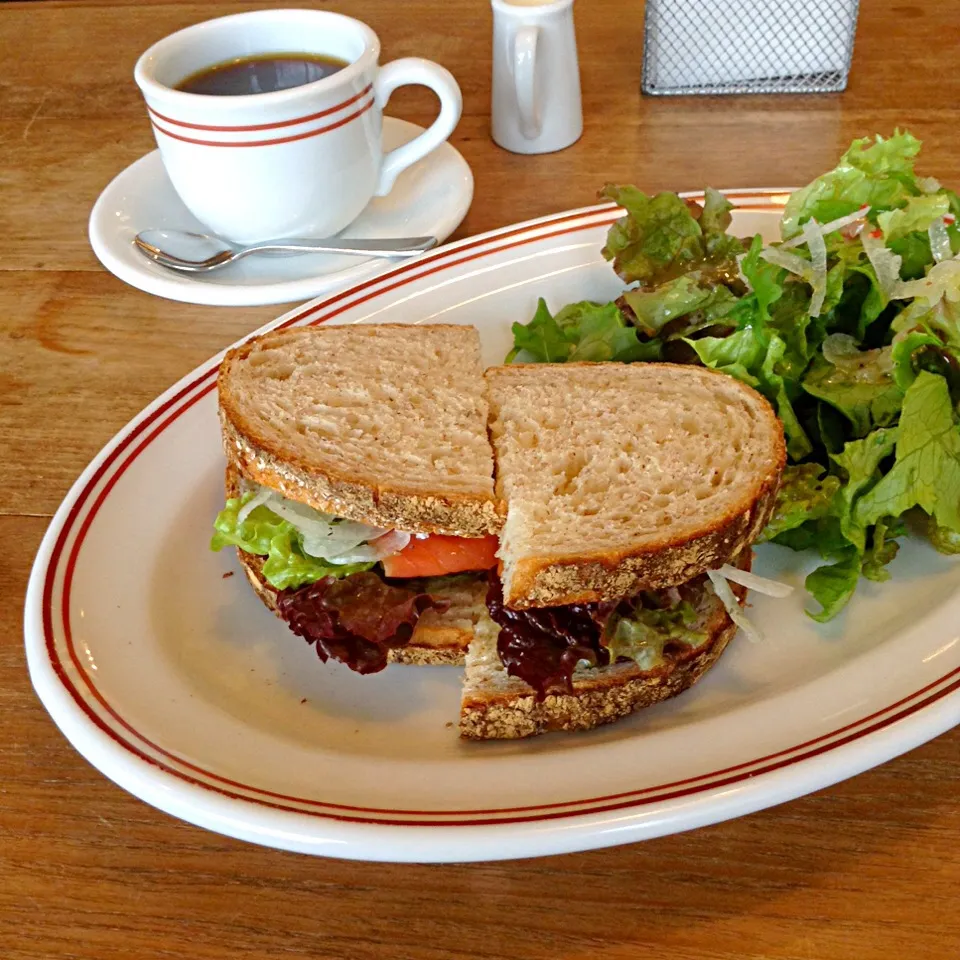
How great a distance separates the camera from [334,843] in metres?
1.07

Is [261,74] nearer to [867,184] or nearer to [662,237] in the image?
[662,237]

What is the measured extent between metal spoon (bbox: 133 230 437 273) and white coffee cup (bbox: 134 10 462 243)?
4cm

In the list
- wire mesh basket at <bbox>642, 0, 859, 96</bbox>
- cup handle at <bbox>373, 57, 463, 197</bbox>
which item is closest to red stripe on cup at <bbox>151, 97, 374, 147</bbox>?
cup handle at <bbox>373, 57, 463, 197</bbox>

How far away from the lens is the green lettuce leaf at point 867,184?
178cm

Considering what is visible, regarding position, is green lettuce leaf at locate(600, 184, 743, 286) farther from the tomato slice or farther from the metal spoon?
the tomato slice

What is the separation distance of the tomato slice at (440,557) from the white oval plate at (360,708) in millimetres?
153

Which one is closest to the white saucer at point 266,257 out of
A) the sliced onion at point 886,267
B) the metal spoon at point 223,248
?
the metal spoon at point 223,248

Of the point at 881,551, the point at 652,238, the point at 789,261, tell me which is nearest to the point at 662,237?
the point at 652,238

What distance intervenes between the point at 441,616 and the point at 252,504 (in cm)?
34

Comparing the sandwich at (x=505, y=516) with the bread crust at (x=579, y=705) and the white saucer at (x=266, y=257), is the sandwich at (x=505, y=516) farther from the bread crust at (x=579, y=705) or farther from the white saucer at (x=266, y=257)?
the white saucer at (x=266, y=257)

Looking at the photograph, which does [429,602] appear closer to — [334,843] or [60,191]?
[334,843]

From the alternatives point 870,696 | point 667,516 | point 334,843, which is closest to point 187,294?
point 667,516

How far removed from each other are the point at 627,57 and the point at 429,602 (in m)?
2.21

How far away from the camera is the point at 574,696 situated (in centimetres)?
133
